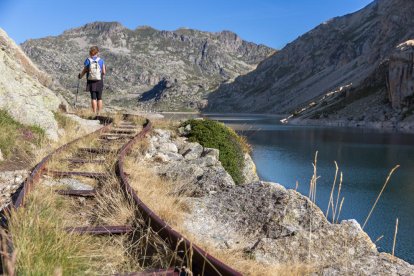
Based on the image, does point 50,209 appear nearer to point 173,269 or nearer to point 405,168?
point 173,269

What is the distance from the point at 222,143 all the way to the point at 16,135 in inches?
313

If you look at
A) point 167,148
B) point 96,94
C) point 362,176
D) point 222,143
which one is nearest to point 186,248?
point 167,148

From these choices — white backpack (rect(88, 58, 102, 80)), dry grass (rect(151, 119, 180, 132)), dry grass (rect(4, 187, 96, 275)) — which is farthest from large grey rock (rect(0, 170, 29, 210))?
white backpack (rect(88, 58, 102, 80))

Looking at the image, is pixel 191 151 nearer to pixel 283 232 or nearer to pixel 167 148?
pixel 167 148

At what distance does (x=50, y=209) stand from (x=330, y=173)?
25972mm

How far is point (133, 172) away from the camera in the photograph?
26.0 ft

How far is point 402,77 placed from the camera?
99.7 metres

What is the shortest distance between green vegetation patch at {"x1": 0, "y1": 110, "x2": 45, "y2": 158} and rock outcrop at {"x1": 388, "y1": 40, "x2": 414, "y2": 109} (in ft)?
305

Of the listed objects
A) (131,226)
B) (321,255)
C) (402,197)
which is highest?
(131,226)

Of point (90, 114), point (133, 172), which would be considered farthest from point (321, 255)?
point (90, 114)

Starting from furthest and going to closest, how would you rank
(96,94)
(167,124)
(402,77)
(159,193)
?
1. (402,77)
2. (96,94)
3. (167,124)
4. (159,193)

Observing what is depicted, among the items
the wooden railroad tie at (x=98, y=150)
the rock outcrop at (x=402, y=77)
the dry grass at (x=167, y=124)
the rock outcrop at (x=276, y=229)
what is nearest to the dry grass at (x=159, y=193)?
the rock outcrop at (x=276, y=229)

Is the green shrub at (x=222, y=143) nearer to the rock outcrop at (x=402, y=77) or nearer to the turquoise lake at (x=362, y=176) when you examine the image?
the turquoise lake at (x=362, y=176)

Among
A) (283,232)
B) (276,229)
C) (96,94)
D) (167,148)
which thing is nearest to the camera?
(283,232)
